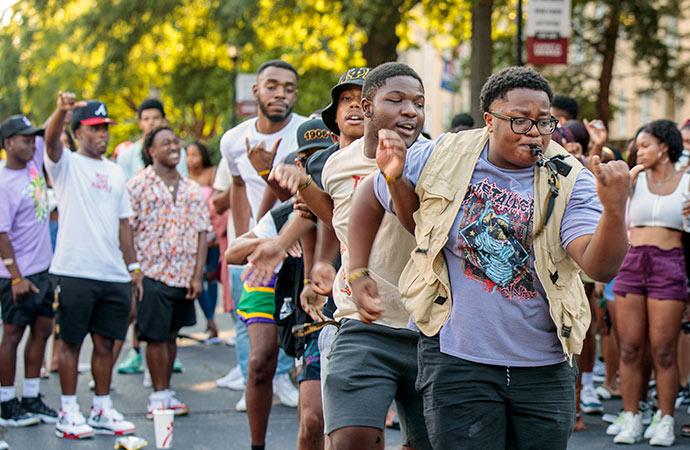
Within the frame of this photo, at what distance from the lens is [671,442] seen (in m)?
6.39

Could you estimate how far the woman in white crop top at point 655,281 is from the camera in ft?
21.1

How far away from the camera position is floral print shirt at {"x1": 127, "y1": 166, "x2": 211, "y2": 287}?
7.53 meters

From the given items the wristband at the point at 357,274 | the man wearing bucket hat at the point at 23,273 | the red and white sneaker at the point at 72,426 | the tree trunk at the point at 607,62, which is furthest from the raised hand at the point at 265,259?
the tree trunk at the point at 607,62

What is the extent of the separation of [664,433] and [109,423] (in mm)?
4001

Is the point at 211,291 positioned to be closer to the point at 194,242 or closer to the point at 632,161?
the point at 194,242

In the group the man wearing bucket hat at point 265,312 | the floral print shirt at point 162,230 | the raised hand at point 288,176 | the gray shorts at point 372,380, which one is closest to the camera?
the gray shorts at point 372,380

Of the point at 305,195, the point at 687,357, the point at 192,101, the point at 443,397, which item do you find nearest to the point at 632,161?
the point at 687,357

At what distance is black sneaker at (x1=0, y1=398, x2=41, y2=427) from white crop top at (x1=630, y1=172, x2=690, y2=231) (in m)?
4.81

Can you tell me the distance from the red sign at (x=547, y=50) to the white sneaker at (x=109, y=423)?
718 centimetres

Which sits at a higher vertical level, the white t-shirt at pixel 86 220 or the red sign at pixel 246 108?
the red sign at pixel 246 108

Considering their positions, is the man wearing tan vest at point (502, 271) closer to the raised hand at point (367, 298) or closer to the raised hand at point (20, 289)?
the raised hand at point (367, 298)

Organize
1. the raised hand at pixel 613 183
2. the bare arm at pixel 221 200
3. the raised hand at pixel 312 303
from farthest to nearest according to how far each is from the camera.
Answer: the bare arm at pixel 221 200
the raised hand at pixel 312 303
the raised hand at pixel 613 183

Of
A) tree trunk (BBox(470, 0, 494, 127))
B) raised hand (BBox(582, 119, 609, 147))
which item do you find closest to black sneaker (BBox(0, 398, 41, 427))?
raised hand (BBox(582, 119, 609, 147))

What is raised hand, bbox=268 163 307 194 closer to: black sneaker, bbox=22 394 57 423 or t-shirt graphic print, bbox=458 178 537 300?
t-shirt graphic print, bbox=458 178 537 300
